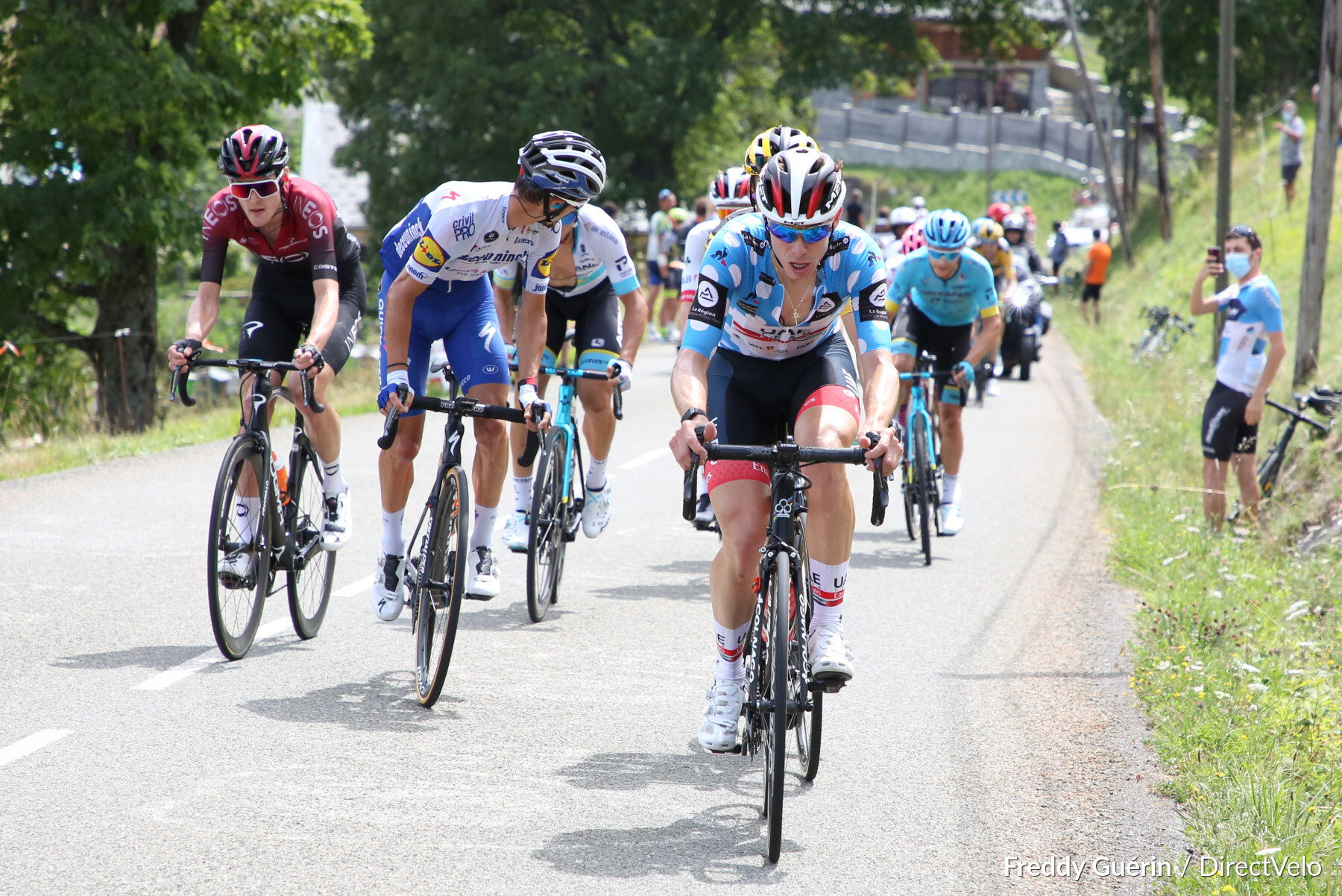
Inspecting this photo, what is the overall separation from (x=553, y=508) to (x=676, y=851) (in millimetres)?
3276

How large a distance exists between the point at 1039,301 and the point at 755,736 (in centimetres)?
1953

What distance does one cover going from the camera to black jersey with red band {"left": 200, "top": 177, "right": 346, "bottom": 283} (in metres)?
6.37

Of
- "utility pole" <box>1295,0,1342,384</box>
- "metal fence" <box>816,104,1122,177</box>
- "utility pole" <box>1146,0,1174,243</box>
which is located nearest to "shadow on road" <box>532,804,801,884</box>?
→ "utility pole" <box>1295,0,1342,384</box>

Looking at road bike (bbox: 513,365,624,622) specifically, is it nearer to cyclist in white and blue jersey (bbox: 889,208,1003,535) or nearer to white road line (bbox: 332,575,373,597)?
white road line (bbox: 332,575,373,597)

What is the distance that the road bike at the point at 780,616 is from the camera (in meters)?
4.23

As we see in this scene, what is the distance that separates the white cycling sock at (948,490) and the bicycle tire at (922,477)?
0.25 metres

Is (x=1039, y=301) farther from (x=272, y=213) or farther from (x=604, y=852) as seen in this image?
(x=604, y=852)

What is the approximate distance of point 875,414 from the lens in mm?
4684

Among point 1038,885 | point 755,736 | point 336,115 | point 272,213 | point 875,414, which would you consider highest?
point 336,115

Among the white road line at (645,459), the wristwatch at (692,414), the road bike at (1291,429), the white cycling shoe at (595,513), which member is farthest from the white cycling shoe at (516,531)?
the road bike at (1291,429)

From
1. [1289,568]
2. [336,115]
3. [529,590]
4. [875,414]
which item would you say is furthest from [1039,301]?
[336,115]

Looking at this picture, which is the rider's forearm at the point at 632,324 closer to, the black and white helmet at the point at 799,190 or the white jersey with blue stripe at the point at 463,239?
the white jersey with blue stripe at the point at 463,239

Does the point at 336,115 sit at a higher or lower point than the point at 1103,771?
higher

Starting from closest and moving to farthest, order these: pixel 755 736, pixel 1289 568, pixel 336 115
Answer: pixel 755 736, pixel 1289 568, pixel 336 115
